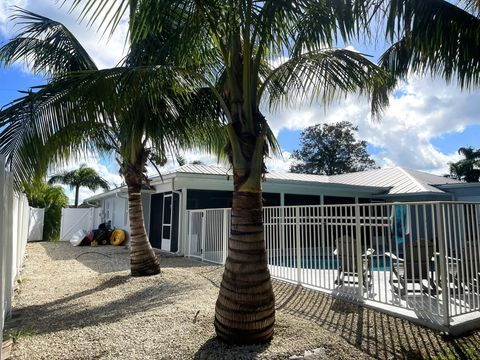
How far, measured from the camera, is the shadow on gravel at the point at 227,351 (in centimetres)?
438

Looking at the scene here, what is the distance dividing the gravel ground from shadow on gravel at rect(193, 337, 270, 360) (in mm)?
12

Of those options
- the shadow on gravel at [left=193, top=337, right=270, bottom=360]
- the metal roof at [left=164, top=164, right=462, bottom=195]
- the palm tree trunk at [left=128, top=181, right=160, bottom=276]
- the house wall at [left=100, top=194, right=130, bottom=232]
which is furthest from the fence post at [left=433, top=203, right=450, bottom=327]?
the house wall at [left=100, top=194, right=130, bottom=232]

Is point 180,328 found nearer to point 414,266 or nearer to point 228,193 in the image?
point 414,266

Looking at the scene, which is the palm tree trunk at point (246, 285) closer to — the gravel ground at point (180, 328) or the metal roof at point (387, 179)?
the gravel ground at point (180, 328)

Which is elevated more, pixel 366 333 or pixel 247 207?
pixel 247 207

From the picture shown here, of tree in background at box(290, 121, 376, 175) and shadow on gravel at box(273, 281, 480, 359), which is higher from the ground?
tree in background at box(290, 121, 376, 175)

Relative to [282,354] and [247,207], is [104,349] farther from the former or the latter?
[247,207]

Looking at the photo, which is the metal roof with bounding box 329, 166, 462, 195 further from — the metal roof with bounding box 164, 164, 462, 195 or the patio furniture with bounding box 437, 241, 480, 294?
the patio furniture with bounding box 437, 241, 480, 294

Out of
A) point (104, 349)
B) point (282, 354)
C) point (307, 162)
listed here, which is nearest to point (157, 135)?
point (104, 349)

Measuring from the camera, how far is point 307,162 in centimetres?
4725

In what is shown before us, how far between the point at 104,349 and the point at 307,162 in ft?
144

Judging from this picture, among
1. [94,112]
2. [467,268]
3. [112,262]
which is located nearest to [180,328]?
[94,112]

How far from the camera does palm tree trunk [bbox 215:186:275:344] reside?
15.4 ft

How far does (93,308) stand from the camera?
22.9ft
